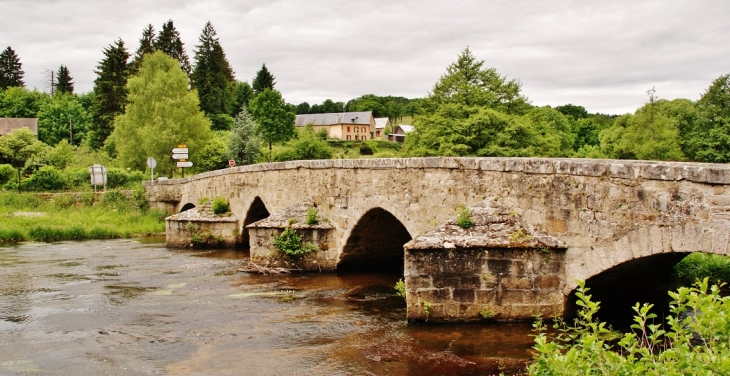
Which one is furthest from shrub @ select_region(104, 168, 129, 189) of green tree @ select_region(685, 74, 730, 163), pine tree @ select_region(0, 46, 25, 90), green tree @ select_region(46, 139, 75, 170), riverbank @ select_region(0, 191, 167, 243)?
pine tree @ select_region(0, 46, 25, 90)

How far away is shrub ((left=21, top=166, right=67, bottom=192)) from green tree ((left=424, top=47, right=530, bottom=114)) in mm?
19096

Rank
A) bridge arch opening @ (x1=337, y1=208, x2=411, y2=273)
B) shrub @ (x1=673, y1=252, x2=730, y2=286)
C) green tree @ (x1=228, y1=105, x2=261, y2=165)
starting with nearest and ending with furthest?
shrub @ (x1=673, y1=252, x2=730, y2=286) → bridge arch opening @ (x1=337, y1=208, x2=411, y2=273) → green tree @ (x1=228, y1=105, x2=261, y2=165)

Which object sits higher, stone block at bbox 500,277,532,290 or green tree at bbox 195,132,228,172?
green tree at bbox 195,132,228,172

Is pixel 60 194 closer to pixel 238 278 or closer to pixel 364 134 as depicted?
pixel 238 278

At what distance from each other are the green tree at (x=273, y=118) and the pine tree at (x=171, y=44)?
27.8ft

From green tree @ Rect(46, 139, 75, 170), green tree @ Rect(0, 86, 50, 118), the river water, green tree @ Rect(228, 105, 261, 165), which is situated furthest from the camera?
green tree @ Rect(0, 86, 50, 118)

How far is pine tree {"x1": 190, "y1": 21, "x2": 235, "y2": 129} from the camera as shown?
62.8 metres

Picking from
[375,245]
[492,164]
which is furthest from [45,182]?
[492,164]

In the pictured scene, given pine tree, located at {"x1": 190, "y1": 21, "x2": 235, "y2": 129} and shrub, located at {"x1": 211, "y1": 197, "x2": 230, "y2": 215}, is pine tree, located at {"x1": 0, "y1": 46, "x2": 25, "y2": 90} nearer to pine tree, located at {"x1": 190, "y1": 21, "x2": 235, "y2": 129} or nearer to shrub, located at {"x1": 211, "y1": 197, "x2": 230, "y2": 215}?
pine tree, located at {"x1": 190, "y1": 21, "x2": 235, "y2": 129}

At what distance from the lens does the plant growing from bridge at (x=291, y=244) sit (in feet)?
Result: 47.3

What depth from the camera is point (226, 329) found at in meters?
9.63

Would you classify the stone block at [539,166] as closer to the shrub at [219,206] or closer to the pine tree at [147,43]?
the shrub at [219,206]

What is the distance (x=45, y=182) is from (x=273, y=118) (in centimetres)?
3479

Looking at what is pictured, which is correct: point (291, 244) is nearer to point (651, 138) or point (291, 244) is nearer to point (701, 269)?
point (701, 269)
